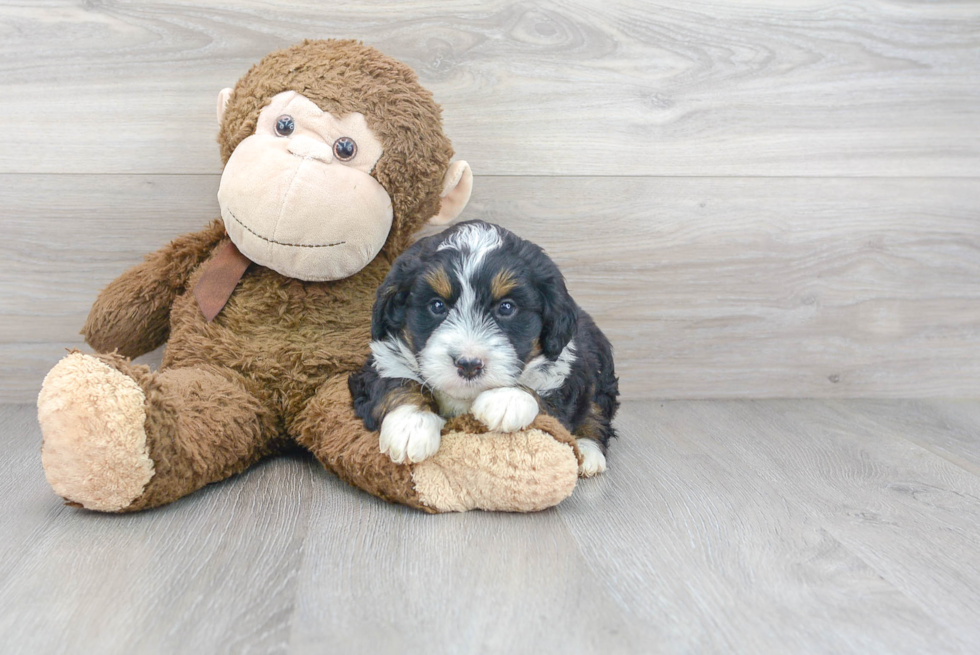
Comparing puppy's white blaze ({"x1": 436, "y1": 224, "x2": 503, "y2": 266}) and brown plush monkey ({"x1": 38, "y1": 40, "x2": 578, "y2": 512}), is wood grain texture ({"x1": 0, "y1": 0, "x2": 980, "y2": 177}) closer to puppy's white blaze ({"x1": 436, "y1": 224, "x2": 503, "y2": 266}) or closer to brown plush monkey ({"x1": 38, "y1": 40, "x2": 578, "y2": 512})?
brown plush monkey ({"x1": 38, "y1": 40, "x2": 578, "y2": 512})

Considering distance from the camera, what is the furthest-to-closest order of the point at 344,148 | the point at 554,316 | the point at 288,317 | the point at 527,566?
the point at 288,317 < the point at 344,148 < the point at 554,316 < the point at 527,566

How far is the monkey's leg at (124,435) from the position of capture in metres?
1.37

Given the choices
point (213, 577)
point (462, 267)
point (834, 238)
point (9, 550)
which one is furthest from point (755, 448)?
point (9, 550)

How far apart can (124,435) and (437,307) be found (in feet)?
1.97

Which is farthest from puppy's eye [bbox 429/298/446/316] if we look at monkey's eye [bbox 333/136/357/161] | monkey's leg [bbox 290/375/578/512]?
monkey's eye [bbox 333/136/357/161]

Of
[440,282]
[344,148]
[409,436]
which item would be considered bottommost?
[409,436]

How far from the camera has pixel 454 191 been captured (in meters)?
1.97

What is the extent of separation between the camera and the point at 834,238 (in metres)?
2.44

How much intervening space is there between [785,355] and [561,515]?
1284 millimetres

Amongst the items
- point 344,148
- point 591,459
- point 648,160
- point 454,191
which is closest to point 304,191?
point 344,148

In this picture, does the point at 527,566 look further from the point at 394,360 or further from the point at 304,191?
the point at 304,191

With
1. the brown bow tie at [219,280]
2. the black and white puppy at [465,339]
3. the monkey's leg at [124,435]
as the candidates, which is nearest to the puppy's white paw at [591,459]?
the black and white puppy at [465,339]

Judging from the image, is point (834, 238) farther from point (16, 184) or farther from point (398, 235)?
point (16, 184)

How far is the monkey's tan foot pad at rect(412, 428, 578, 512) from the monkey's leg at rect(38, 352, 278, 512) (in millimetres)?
442
